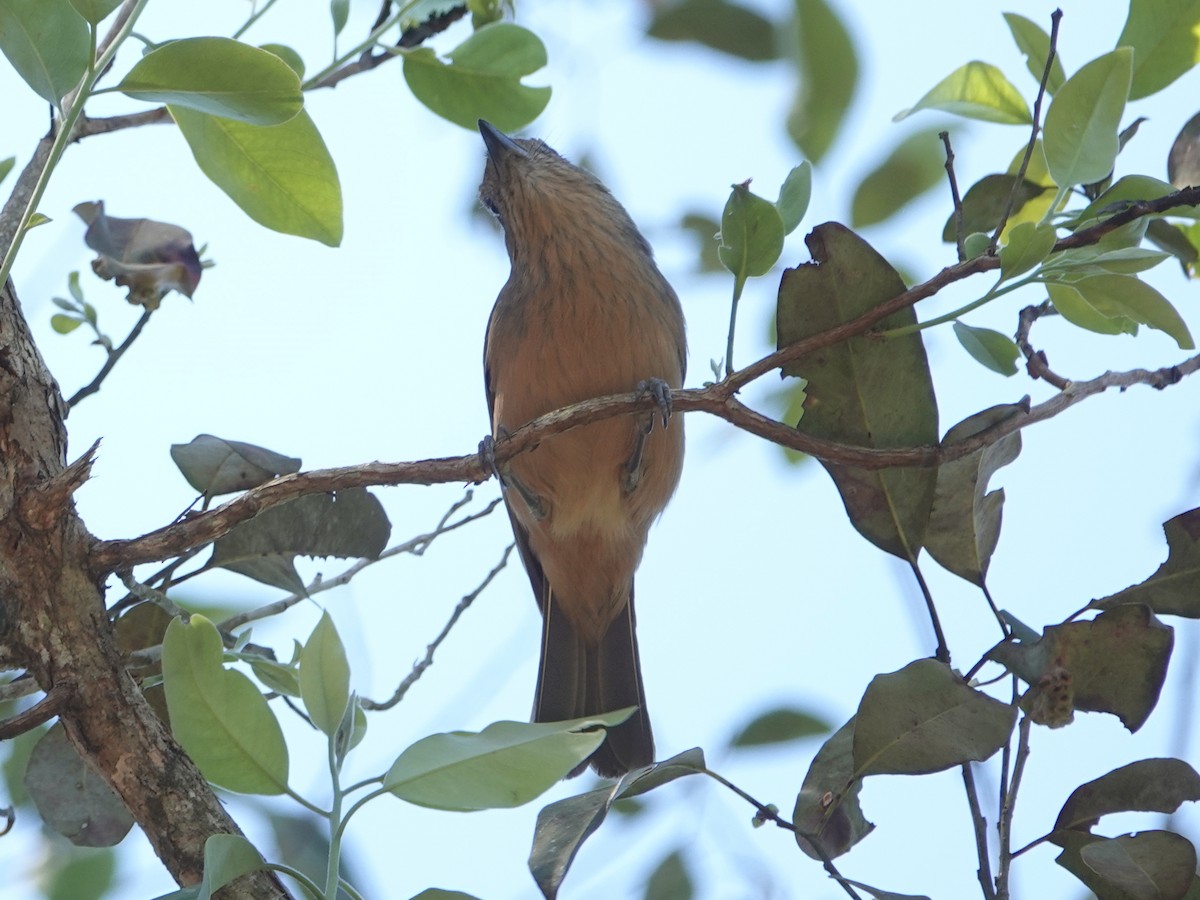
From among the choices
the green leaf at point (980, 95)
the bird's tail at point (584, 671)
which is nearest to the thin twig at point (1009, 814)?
the green leaf at point (980, 95)

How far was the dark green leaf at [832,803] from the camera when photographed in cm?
215

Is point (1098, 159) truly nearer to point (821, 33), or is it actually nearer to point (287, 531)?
point (821, 33)

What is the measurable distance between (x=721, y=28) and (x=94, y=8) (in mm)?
1100

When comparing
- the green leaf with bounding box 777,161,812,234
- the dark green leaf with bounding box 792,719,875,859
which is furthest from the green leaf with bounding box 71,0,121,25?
the dark green leaf with bounding box 792,719,875,859

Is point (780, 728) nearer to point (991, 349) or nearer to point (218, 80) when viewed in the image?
point (991, 349)

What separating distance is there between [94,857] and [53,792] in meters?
0.41

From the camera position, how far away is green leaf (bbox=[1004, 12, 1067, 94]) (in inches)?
102

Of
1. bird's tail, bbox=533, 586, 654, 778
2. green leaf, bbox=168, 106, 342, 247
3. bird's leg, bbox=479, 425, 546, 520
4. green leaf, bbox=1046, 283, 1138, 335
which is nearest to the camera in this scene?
green leaf, bbox=1046, 283, 1138, 335

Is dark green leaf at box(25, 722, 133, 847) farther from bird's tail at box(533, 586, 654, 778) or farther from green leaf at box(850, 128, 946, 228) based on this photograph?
green leaf at box(850, 128, 946, 228)

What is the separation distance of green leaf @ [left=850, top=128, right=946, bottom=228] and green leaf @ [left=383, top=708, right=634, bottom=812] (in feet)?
5.31

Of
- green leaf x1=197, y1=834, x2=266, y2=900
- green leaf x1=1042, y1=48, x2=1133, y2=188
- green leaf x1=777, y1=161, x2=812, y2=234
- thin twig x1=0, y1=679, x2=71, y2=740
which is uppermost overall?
green leaf x1=1042, y1=48, x2=1133, y2=188

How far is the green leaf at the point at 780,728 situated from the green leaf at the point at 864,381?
1.29 feet

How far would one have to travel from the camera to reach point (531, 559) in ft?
15.1

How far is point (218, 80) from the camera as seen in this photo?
1.96 m
